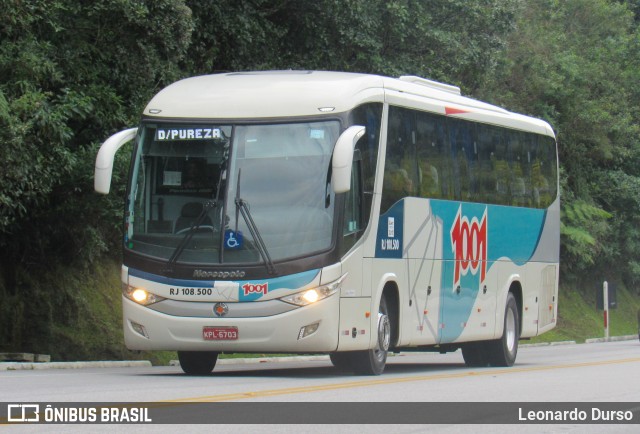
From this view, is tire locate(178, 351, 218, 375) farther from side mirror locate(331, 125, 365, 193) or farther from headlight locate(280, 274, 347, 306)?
side mirror locate(331, 125, 365, 193)

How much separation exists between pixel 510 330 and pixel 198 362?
6859mm

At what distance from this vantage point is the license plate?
1538cm

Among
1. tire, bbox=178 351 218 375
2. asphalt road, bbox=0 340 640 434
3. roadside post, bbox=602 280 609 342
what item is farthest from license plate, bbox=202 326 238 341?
roadside post, bbox=602 280 609 342

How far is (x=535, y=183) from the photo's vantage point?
23.1 metres

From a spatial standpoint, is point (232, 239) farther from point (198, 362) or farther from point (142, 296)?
point (198, 362)

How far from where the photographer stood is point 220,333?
15.4m

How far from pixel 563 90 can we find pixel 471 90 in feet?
35.8

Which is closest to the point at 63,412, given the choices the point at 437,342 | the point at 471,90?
the point at 437,342

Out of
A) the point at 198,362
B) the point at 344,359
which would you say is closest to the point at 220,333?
the point at 198,362

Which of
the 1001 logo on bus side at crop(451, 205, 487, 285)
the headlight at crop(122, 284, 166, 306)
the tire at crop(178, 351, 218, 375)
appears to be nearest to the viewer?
the headlight at crop(122, 284, 166, 306)

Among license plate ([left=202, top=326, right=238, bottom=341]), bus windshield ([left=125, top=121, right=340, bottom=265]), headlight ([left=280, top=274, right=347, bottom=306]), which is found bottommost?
license plate ([left=202, top=326, right=238, bottom=341])

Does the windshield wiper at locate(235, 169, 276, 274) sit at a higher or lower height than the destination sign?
lower

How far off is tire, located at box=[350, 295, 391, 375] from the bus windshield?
1802 mm

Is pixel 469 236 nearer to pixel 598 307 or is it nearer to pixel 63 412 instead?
pixel 63 412
